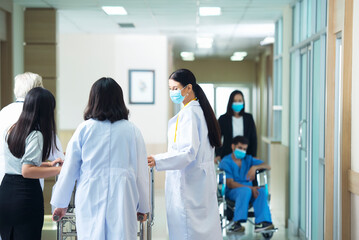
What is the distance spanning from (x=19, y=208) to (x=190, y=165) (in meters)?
1.07

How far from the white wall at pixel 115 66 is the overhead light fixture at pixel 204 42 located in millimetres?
→ 1403

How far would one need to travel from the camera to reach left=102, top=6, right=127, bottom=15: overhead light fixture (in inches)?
285

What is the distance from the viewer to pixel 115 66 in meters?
9.48

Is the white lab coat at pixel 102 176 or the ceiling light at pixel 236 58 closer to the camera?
the white lab coat at pixel 102 176

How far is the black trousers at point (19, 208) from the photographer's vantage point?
3.03 m

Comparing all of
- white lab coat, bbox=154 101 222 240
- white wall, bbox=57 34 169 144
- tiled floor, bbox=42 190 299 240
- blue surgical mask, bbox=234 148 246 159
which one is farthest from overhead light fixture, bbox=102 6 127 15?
white lab coat, bbox=154 101 222 240

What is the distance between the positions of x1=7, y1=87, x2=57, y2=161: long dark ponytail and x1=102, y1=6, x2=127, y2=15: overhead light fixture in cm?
428

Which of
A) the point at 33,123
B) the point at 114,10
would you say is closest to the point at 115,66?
the point at 114,10

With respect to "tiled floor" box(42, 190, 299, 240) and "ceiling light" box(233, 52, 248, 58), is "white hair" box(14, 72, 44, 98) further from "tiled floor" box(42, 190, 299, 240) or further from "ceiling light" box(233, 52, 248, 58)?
"ceiling light" box(233, 52, 248, 58)

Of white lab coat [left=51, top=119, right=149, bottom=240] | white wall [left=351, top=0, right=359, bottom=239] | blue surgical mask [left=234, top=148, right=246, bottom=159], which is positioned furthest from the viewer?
blue surgical mask [left=234, top=148, right=246, bottom=159]

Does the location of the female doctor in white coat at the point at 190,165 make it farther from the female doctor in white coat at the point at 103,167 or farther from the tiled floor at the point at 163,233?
the tiled floor at the point at 163,233

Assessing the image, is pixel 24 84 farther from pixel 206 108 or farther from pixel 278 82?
pixel 278 82

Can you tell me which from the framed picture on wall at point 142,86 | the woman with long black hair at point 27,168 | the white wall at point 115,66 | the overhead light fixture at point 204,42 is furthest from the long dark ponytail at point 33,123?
the overhead light fixture at point 204,42

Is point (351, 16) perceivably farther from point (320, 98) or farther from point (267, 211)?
point (267, 211)
